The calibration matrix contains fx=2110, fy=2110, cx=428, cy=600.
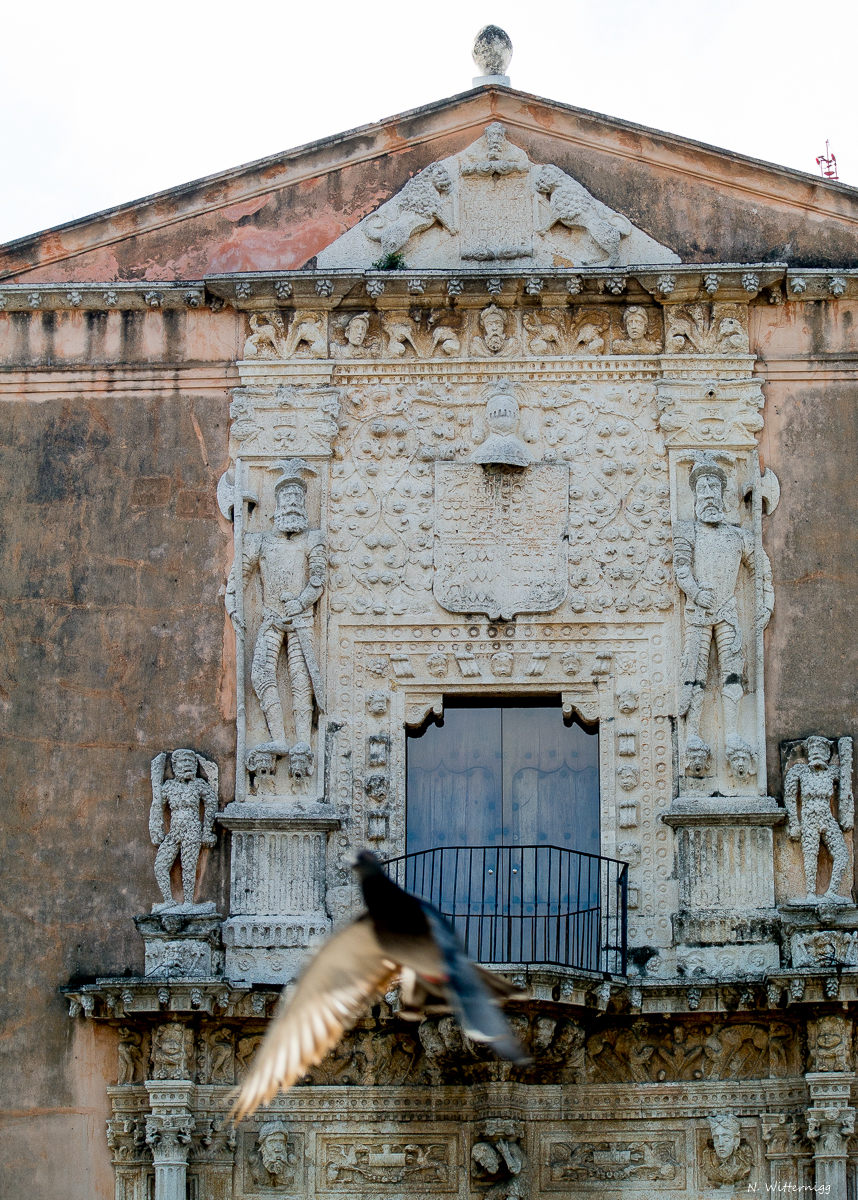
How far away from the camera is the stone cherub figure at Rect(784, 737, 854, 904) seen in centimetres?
1274

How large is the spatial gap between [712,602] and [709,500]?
669 mm

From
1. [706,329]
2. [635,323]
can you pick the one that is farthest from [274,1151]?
[706,329]

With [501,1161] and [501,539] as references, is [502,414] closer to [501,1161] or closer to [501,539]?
[501,539]

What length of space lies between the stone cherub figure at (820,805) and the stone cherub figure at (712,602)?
0.31 meters

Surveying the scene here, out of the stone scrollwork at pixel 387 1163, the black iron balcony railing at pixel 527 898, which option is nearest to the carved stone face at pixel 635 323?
the black iron balcony railing at pixel 527 898

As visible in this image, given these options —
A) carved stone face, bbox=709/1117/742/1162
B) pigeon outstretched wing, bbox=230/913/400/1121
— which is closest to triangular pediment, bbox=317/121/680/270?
carved stone face, bbox=709/1117/742/1162

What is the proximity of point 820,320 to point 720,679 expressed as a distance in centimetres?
255

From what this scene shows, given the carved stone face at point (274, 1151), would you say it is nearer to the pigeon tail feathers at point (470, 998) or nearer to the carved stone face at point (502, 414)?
the pigeon tail feathers at point (470, 998)

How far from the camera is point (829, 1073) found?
1221cm

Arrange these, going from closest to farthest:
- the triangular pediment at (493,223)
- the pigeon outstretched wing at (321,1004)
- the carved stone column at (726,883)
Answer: the pigeon outstretched wing at (321,1004) < the carved stone column at (726,883) < the triangular pediment at (493,223)

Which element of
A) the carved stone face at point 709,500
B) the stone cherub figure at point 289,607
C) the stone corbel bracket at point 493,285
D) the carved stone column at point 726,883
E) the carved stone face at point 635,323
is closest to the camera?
the carved stone column at point 726,883

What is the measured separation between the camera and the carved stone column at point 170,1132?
39.9 feet

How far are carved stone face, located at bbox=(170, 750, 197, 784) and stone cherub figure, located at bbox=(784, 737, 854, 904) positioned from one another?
364 cm

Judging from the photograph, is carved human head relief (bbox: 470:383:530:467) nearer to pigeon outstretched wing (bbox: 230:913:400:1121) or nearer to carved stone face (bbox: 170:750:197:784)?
carved stone face (bbox: 170:750:197:784)
